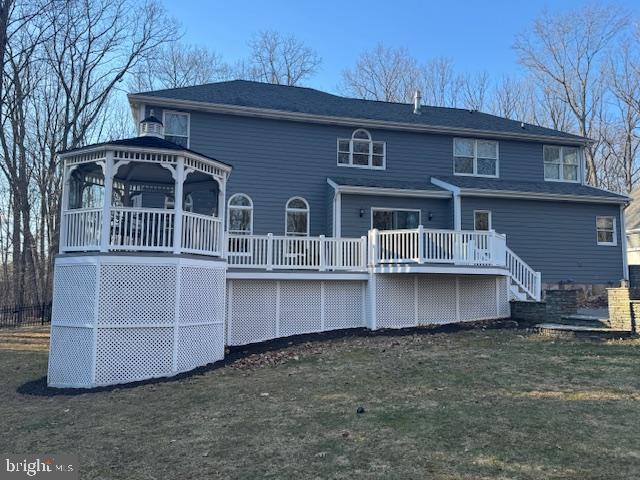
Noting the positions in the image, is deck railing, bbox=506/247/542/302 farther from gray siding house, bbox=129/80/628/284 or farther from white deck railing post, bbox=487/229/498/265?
gray siding house, bbox=129/80/628/284

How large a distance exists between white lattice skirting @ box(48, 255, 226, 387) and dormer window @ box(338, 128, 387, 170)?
28.0 ft

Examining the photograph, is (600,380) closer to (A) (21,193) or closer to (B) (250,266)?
(B) (250,266)

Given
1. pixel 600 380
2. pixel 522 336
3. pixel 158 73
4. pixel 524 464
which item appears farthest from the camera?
pixel 158 73

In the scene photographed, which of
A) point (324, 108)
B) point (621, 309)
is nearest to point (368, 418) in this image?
point (621, 309)

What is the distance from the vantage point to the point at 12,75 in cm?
2103

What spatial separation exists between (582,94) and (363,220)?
79.7 ft

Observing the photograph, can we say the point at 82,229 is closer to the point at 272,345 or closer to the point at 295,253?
the point at 272,345

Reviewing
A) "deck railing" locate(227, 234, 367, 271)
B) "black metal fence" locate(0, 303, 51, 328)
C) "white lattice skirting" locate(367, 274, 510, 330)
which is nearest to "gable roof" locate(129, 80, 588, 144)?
"deck railing" locate(227, 234, 367, 271)

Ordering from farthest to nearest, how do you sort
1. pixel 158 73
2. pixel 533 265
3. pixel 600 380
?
pixel 158 73, pixel 533 265, pixel 600 380

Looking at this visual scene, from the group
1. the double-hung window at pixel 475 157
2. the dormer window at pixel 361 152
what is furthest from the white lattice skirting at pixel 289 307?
the double-hung window at pixel 475 157

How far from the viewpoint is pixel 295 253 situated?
1184 centimetres

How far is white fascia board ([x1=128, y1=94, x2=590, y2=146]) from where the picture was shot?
1439cm

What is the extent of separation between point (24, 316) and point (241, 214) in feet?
31.5

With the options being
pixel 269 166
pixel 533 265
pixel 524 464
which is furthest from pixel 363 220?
pixel 524 464
